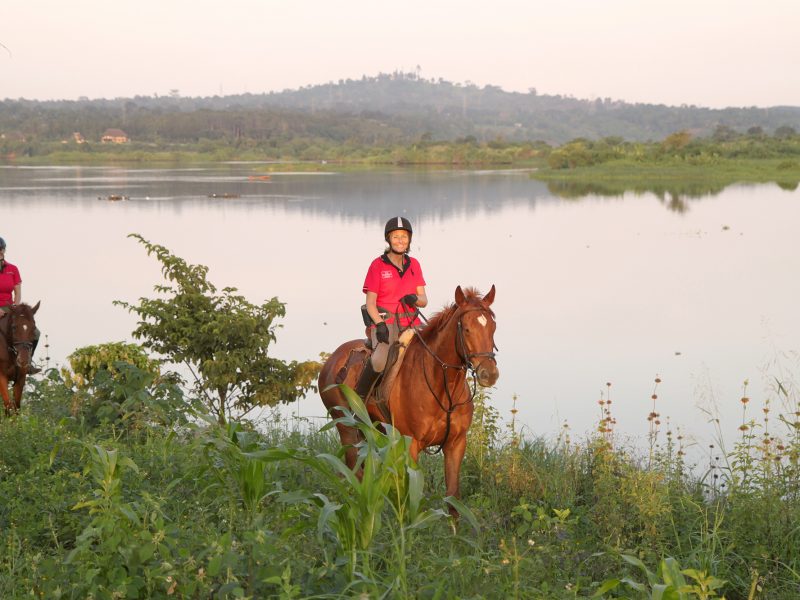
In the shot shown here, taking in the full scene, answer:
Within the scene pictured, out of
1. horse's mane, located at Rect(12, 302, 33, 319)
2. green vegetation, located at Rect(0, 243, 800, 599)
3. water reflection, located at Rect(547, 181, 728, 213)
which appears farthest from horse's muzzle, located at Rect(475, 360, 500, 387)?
water reflection, located at Rect(547, 181, 728, 213)

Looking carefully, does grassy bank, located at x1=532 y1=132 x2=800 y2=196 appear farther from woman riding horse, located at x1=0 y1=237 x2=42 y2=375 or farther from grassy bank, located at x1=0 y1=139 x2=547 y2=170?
woman riding horse, located at x1=0 y1=237 x2=42 y2=375

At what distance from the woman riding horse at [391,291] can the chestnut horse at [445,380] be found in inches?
7.5

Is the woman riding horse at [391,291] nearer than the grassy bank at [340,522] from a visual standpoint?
No

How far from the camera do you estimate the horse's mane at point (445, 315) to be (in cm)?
743

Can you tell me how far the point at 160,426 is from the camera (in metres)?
9.91

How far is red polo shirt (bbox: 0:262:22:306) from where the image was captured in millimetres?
11953

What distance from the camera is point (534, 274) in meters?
35.5

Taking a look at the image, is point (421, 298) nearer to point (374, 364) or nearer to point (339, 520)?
Answer: point (374, 364)

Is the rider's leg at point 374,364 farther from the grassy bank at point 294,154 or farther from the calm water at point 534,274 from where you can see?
the grassy bank at point 294,154

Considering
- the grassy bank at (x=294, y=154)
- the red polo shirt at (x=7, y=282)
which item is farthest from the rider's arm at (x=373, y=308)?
the grassy bank at (x=294, y=154)

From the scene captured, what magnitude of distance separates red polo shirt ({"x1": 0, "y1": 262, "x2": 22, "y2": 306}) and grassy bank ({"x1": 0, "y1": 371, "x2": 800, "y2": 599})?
2.77 metres

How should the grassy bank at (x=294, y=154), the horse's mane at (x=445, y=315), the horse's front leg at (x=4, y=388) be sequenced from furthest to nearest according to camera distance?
the grassy bank at (x=294, y=154)
the horse's front leg at (x=4, y=388)
the horse's mane at (x=445, y=315)

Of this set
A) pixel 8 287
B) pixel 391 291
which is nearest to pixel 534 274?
pixel 8 287

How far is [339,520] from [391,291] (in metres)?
3.51
